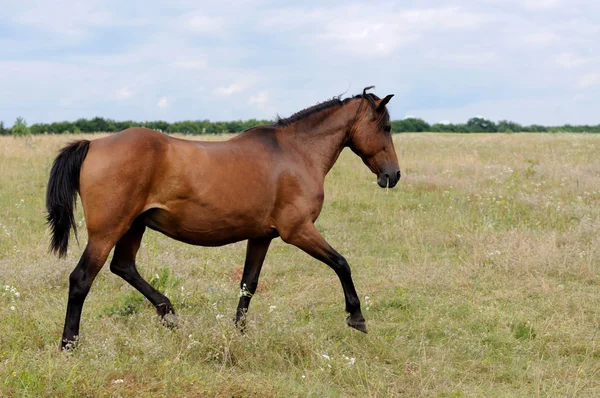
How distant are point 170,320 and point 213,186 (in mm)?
1358

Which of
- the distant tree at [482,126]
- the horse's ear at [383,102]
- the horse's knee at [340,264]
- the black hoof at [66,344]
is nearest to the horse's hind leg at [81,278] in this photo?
the black hoof at [66,344]

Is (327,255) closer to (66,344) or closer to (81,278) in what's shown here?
(81,278)

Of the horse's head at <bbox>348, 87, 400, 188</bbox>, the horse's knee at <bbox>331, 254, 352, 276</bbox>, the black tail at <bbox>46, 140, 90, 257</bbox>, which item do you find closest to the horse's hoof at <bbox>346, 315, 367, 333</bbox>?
the horse's knee at <bbox>331, 254, 352, 276</bbox>

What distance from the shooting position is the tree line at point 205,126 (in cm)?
A: 3481

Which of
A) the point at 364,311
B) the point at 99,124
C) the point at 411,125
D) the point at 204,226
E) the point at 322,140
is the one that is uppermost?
the point at 411,125

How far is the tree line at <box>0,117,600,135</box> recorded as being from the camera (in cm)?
3481

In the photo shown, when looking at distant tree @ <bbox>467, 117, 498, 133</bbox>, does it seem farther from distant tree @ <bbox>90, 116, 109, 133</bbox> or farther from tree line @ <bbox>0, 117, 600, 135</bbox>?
distant tree @ <bbox>90, 116, 109, 133</bbox>

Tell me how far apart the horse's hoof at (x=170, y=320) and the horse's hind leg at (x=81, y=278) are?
86 centimetres

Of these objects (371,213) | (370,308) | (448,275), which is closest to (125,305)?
(370,308)

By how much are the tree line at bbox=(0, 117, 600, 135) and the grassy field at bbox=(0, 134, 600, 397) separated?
631 inches

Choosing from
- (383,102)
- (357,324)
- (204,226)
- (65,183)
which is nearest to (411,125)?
(383,102)

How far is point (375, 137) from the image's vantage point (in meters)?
6.03

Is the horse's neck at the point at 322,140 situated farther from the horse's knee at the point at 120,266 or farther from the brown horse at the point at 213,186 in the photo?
the horse's knee at the point at 120,266

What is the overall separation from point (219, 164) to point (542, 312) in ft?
13.1
